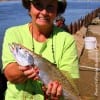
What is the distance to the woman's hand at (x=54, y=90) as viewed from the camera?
3.53 meters

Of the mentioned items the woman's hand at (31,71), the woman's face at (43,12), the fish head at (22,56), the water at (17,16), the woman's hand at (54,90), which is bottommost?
the water at (17,16)

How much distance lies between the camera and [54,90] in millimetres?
3574

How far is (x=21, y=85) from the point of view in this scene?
12.4 feet

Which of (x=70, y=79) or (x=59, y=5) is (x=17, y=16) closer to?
(x=59, y=5)

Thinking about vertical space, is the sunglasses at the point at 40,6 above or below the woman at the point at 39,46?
above

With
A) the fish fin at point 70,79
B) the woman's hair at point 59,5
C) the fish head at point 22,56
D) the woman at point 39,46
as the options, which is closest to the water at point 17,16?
the woman's hair at point 59,5

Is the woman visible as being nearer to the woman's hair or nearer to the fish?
the woman's hair

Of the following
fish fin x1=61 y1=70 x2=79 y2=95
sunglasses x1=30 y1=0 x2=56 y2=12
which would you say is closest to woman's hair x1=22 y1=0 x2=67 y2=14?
sunglasses x1=30 y1=0 x2=56 y2=12

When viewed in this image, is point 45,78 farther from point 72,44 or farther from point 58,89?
point 72,44

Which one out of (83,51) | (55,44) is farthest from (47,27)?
(83,51)

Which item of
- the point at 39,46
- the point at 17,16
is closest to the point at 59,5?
the point at 39,46

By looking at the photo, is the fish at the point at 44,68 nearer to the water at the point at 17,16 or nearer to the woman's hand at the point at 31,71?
the woman's hand at the point at 31,71

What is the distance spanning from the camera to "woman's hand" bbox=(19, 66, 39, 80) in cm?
344

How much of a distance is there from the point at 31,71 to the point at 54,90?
0.29m
